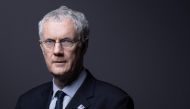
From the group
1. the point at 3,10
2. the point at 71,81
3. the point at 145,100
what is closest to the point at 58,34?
the point at 71,81

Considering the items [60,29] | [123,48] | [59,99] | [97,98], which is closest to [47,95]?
[59,99]

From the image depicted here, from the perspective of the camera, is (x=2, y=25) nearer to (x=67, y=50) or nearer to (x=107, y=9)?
(x=107, y=9)

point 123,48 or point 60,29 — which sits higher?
point 60,29

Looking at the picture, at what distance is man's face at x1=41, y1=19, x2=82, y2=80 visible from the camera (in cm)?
217

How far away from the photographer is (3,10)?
134 inches

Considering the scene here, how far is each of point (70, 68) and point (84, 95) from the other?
0.49ft

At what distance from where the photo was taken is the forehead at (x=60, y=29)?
217cm

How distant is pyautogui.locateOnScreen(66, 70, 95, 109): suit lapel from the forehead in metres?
0.24

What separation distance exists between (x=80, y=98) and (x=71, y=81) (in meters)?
0.08

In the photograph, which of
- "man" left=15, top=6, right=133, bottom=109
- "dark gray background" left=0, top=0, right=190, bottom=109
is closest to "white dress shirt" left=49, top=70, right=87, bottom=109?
"man" left=15, top=6, right=133, bottom=109

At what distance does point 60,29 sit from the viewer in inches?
85.5

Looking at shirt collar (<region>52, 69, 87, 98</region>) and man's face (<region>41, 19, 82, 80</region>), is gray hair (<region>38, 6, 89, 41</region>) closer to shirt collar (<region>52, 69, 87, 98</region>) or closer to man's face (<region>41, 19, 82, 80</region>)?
man's face (<region>41, 19, 82, 80</region>)

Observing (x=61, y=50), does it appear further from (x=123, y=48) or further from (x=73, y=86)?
(x=123, y=48)

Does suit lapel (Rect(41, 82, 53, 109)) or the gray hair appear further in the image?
suit lapel (Rect(41, 82, 53, 109))
